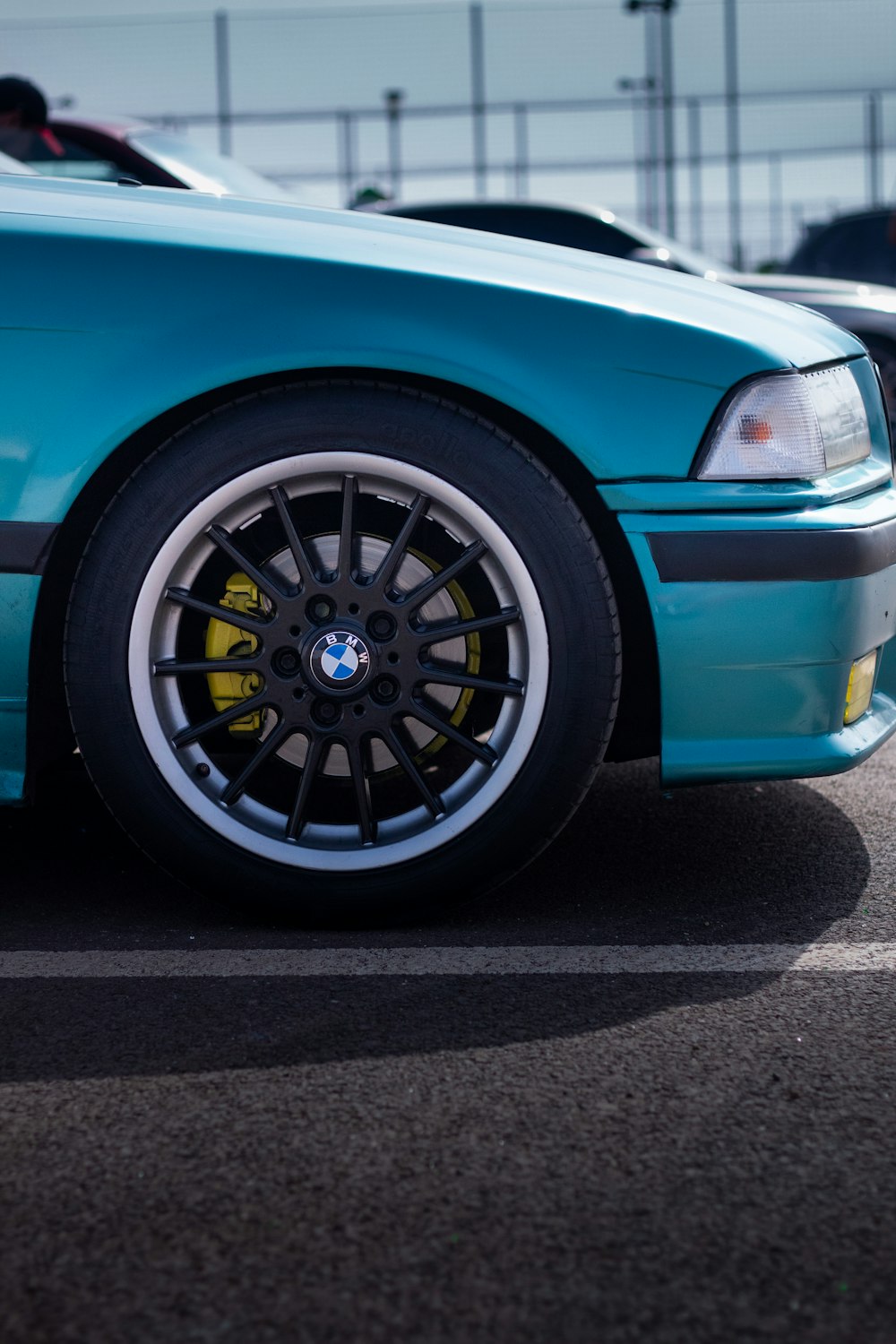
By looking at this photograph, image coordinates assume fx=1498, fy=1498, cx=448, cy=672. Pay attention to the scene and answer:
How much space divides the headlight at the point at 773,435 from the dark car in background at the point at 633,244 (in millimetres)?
3710

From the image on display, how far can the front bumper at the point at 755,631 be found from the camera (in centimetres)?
227

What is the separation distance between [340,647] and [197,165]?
287 cm

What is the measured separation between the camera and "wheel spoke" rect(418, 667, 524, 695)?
2.31 meters

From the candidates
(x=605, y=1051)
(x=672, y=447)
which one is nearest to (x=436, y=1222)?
(x=605, y=1051)

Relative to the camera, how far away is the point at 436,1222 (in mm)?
1492

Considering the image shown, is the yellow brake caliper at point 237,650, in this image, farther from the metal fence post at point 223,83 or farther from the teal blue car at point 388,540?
the metal fence post at point 223,83

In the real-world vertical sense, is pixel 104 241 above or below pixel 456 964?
above

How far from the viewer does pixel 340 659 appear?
2316 mm

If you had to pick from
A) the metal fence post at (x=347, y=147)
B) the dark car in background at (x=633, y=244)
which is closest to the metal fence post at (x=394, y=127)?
the metal fence post at (x=347, y=147)

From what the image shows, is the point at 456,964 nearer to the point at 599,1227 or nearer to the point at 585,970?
the point at 585,970

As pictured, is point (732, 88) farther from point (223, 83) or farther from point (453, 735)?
point (453, 735)

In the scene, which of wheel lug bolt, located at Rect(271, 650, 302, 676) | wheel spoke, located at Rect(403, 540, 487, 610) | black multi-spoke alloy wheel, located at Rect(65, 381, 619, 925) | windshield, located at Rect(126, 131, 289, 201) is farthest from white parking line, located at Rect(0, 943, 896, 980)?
windshield, located at Rect(126, 131, 289, 201)

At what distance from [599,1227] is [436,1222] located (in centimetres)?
16

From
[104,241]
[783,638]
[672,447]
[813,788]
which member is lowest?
[813,788]
